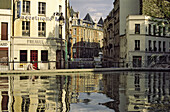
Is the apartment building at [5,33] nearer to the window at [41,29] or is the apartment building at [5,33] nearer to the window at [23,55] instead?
the window at [23,55]

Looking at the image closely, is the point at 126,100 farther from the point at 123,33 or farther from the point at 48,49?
the point at 123,33

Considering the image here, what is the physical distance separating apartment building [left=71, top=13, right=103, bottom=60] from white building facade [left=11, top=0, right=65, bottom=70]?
52.0m

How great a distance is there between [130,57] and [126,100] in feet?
97.2

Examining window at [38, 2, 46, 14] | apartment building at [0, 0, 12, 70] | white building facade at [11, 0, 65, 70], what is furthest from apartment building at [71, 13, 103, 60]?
apartment building at [0, 0, 12, 70]

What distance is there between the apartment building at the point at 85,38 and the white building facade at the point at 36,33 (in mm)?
52003

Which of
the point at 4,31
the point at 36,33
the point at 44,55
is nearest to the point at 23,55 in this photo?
the point at 44,55

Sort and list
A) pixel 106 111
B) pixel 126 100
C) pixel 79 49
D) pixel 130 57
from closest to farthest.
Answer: pixel 106 111 < pixel 126 100 < pixel 130 57 < pixel 79 49

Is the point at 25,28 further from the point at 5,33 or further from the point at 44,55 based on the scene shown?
the point at 44,55

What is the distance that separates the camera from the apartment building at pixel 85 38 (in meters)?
89.4

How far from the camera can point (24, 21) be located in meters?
31.7

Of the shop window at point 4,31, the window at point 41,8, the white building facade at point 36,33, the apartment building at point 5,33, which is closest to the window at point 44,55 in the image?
the white building facade at point 36,33

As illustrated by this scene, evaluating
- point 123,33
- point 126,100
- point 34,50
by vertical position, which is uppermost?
point 123,33

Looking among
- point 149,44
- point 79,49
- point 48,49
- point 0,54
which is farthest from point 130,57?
point 79,49

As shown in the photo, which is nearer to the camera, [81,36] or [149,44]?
[149,44]
